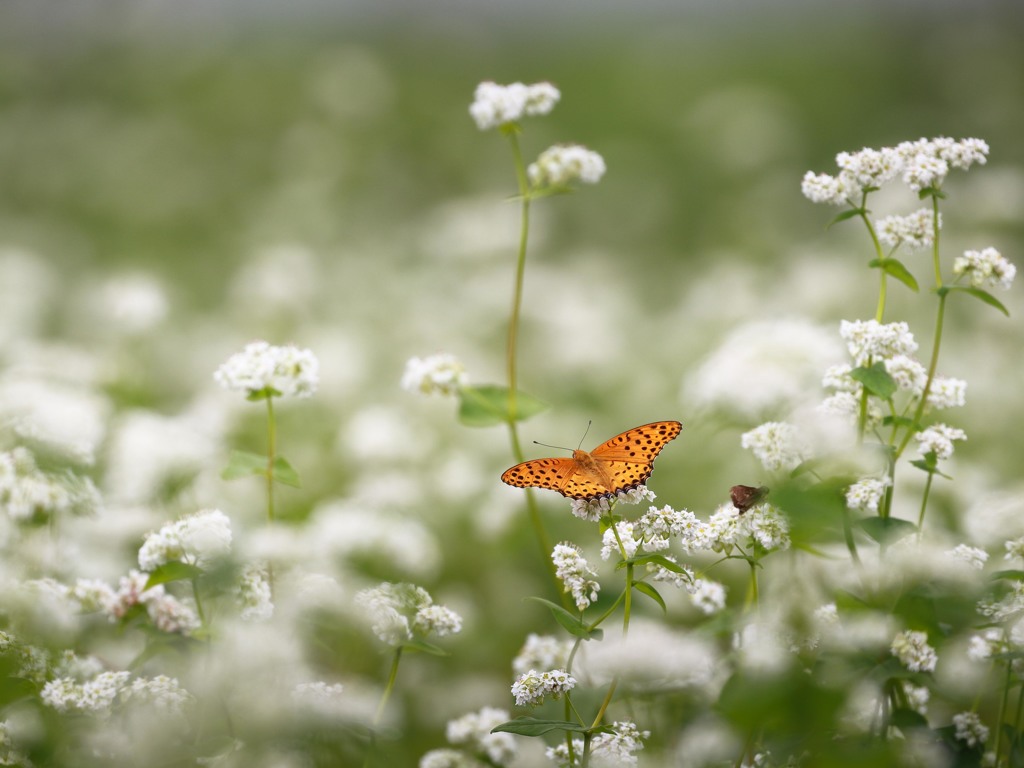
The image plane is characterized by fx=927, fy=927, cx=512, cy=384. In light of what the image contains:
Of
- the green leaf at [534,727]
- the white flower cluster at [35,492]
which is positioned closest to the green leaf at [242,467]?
the white flower cluster at [35,492]

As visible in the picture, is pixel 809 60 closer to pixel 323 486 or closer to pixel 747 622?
pixel 323 486

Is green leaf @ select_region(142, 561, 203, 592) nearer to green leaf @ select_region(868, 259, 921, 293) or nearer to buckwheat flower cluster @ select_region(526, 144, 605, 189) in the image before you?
buckwheat flower cluster @ select_region(526, 144, 605, 189)

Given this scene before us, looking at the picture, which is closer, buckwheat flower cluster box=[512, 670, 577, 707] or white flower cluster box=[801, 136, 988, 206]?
buckwheat flower cluster box=[512, 670, 577, 707]

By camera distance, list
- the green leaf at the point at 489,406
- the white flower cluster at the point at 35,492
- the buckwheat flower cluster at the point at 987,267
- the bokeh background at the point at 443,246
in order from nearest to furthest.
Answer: the buckwheat flower cluster at the point at 987,267
the white flower cluster at the point at 35,492
the green leaf at the point at 489,406
the bokeh background at the point at 443,246

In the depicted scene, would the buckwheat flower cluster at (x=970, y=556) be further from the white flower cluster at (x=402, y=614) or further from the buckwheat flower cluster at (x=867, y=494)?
the white flower cluster at (x=402, y=614)

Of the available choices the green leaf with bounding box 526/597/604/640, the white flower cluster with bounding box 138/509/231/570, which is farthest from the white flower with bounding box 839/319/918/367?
the white flower cluster with bounding box 138/509/231/570

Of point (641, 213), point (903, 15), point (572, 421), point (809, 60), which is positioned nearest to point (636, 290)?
point (641, 213)

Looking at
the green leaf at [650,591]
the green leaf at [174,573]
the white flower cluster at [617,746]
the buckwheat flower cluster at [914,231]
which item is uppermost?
the buckwheat flower cluster at [914,231]
